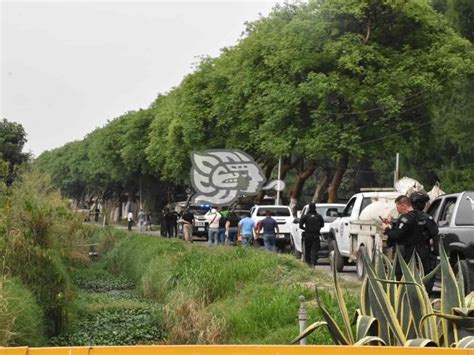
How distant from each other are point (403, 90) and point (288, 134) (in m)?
4.98

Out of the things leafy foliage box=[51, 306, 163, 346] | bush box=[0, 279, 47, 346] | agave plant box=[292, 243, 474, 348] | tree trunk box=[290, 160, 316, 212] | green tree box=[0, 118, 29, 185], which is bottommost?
leafy foliage box=[51, 306, 163, 346]

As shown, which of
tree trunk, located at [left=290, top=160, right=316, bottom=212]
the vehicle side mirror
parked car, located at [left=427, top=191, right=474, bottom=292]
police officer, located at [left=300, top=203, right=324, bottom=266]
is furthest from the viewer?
tree trunk, located at [left=290, top=160, right=316, bottom=212]

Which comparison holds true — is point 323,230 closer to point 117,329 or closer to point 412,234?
point 117,329

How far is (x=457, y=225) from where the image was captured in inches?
457

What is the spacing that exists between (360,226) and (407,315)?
10051mm

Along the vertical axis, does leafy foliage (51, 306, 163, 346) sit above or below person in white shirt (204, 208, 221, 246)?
below

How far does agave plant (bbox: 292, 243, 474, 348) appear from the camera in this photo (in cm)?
482

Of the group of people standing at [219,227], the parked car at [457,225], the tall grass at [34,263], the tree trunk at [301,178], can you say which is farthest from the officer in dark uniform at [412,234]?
the tree trunk at [301,178]

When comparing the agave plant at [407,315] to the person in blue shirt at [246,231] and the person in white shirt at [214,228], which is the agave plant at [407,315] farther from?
the person in white shirt at [214,228]

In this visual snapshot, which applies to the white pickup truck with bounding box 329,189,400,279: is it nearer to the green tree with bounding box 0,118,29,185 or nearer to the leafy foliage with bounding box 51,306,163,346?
the leafy foliage with bounding box 51,306,163,346

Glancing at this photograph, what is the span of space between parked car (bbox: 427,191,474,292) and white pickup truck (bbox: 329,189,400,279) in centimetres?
159

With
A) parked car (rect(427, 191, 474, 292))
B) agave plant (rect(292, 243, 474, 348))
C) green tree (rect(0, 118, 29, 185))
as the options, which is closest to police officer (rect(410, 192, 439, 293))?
parked car (rect(427, 191, 474, 292))

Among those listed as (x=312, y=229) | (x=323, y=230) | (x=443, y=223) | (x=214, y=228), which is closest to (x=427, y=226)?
(x=443, y=223)

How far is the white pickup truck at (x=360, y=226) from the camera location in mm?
14527
